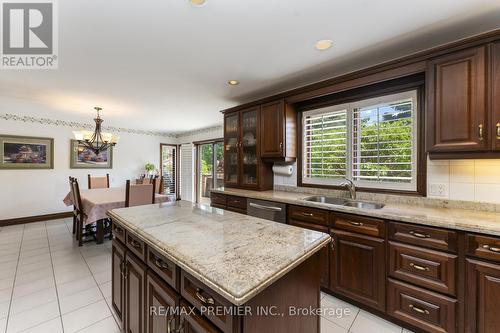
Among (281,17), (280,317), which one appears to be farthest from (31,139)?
(280,317)

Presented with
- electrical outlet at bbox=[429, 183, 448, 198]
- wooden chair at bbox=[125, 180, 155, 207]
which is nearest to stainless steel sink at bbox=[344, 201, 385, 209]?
electrical outlet at bbox=[429, 183, 448, 198]

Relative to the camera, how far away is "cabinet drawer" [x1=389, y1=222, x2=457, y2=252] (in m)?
1.50

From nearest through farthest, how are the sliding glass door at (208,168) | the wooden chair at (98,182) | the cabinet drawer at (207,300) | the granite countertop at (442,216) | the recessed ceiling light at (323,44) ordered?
the cabinet drawer at (207,300) → the granite countertop at (442,216) → the recessed ceiling light at (323,44) → the wooden chair at (98,182) → the sliding glass door at (208,168)

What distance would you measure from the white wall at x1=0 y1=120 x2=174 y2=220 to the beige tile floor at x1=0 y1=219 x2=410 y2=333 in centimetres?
144

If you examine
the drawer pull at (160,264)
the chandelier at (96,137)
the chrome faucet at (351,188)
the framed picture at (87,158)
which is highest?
the chandelier at (96,137)

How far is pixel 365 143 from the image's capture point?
249cm

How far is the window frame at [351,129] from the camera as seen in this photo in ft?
6.89

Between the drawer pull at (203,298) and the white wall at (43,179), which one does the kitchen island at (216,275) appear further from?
the white wall at (43,179)

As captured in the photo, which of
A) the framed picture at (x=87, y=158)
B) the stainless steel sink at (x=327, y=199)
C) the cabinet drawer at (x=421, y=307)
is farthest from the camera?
the framed picture at (x=87, y=158)

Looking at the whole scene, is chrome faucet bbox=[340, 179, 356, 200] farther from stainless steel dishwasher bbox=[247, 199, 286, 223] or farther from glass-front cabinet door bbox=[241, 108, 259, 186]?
glass-front cabinet door bbox=[241, 108, 259, 186]

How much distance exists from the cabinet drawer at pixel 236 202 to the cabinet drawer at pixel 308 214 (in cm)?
73

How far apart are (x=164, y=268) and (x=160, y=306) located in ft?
0.64

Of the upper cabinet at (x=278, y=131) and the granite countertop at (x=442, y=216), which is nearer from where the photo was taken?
the granite countertop at (x=442, y=216)

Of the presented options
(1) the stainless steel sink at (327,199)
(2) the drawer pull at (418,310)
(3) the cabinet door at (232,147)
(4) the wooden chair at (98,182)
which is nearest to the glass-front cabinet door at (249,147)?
(3) the cabinet door at (232,147)
